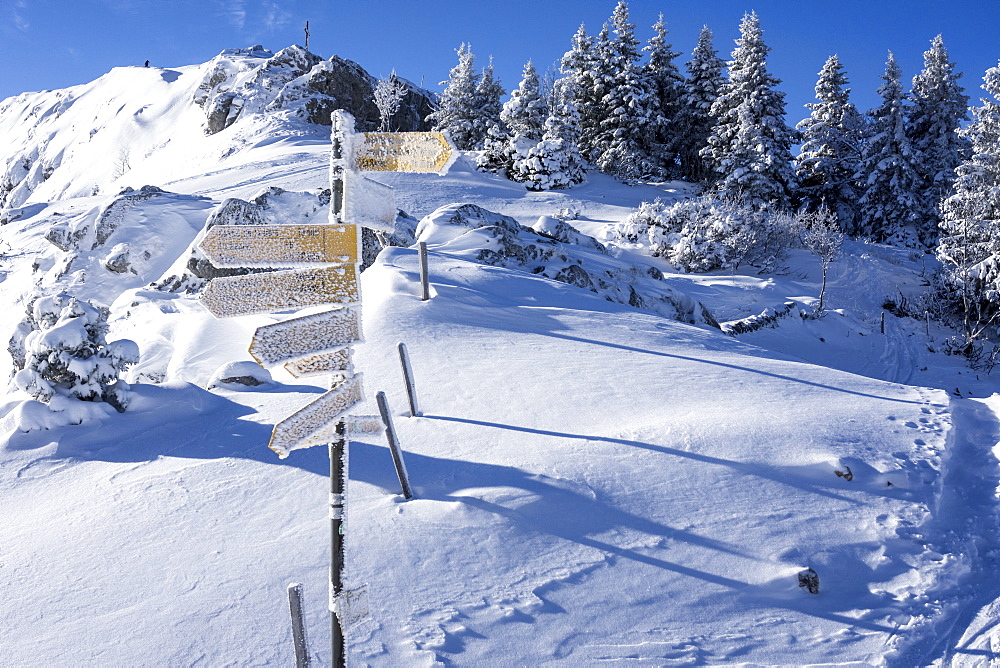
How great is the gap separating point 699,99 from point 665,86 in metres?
2.36

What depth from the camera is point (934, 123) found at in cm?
3080

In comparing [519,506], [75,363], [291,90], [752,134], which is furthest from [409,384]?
[291,90]

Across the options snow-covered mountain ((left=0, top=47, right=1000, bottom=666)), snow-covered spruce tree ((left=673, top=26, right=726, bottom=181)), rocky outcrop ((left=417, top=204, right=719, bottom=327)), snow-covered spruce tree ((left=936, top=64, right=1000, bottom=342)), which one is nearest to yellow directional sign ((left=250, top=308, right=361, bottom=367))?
snow-covered mountain ((left=0, top=47, right=1000, bottom=666))

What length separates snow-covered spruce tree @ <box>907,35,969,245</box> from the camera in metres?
29.7

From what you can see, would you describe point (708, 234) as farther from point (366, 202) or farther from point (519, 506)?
point (366, 202)

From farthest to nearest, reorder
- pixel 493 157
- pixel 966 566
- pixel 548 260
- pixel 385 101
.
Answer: pixel 385 101, pixel 493 157, pixel 548 260, pixel 966 566

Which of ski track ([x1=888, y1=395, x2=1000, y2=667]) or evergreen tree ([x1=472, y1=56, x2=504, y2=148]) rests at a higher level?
evergreen tree ([x1=472, y1=56, x2=504, y2=148])

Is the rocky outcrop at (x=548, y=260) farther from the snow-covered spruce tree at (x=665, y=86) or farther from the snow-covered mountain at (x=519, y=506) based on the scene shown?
the snow-covered spruce tree at (x=665, y=86)

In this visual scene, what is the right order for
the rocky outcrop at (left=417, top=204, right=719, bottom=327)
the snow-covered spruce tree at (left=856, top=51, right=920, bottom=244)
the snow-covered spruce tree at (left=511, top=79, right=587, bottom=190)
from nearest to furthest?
the rocky outcrop at (left=417, top=204, right=719, bottom=327) < the snow-covered spruce tree at (left=856, top=51, right=920, bottom=244) < the snow-covered spruce tree at (left=511, top=79, right=587, bottom=190)

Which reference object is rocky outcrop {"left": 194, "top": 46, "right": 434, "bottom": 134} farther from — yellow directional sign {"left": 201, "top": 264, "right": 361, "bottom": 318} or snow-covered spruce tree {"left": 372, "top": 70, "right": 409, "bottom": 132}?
yellow directional sign {"left": 201, "top": 264, "right": 361, "bottom": 318}

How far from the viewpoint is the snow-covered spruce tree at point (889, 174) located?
2923 centimetres

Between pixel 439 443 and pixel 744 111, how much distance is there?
30236 mm

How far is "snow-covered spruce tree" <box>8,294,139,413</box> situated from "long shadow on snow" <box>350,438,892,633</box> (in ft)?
10.9

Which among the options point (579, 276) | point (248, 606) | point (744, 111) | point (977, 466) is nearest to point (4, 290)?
point (579, 276)
